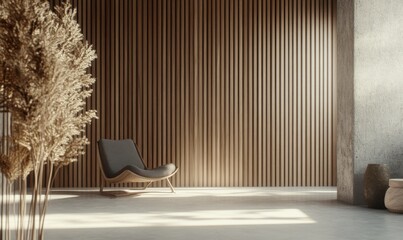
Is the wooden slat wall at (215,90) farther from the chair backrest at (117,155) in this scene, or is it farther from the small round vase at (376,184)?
the small round vase at (376,184)

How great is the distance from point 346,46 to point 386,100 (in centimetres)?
85

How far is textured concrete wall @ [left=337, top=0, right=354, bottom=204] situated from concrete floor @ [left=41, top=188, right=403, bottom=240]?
33cm

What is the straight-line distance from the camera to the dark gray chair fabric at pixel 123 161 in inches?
377

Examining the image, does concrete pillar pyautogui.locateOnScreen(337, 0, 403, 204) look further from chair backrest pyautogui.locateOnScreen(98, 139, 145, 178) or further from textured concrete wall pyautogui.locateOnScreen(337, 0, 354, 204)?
chair backrest pyautogui.locateOnScreen(98, 139, 145, 178)

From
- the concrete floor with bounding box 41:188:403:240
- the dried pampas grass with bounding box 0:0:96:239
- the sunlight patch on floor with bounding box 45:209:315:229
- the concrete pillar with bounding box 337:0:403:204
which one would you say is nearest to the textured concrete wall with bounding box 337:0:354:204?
the concrete pillar with bounding box 337:0:403:204

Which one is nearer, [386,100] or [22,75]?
[22,75]

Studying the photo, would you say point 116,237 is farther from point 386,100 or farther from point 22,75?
point 386,100

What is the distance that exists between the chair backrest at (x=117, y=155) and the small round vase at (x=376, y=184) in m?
3.70

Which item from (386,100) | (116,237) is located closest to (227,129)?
(386,100)

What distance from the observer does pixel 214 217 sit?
693cm

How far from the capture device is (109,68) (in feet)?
36.5

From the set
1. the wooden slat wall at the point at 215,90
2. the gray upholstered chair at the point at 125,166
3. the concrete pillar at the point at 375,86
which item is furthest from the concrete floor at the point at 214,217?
the wooden slat wall at the point at 215,90

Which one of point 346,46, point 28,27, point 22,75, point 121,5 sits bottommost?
point 22,75

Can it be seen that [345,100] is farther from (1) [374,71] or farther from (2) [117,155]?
(2) [117,155]
